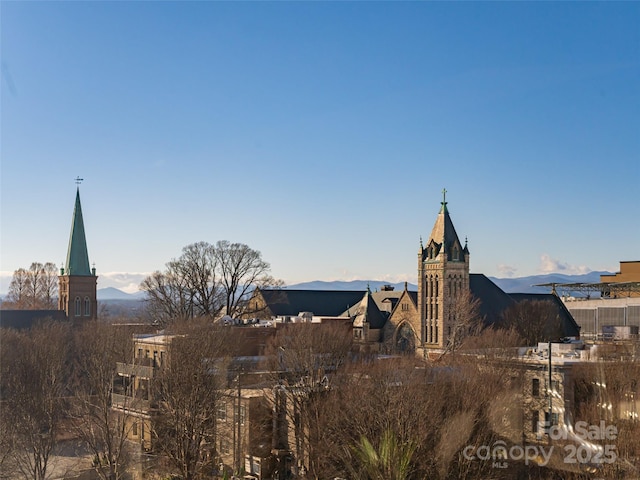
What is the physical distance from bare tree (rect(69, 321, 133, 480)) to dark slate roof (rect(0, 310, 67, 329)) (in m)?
32.2

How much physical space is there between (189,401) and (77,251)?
2322 inches

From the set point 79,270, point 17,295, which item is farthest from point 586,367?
point 17,295

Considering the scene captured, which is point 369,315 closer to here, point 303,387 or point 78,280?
point 78,280

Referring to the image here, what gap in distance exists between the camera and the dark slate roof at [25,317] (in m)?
91.2

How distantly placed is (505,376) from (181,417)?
816 inches

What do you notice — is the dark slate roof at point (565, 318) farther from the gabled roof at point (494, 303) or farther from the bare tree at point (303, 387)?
the bare tree at point (303, 387)

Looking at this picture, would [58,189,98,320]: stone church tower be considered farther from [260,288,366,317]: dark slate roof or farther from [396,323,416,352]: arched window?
[396,323,416,352]: arched window

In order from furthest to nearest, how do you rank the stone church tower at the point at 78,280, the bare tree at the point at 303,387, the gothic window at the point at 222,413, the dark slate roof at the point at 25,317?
the stone church tower at the point at 78,280 → the dark slate roof at the point at 25,317 → the gothic window at the point at 222,413 → the bare tree at the point at 303,387

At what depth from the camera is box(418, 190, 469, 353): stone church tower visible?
7969 centimetres

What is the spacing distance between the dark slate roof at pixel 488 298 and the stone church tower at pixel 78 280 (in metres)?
48.3

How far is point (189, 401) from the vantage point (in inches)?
1719

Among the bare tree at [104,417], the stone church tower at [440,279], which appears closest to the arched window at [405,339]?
the stone church tower at [440,279]

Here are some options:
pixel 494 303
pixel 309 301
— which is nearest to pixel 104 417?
pixel 494 303

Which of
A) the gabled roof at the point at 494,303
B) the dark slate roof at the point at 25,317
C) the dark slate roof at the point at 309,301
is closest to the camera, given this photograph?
the gabled roof at the point at 494,303
